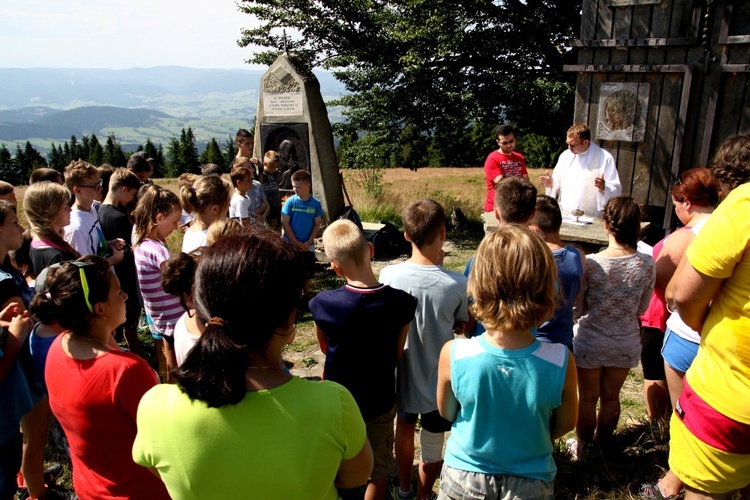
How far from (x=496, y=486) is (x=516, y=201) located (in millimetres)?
1595

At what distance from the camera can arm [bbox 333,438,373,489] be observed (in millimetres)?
1494

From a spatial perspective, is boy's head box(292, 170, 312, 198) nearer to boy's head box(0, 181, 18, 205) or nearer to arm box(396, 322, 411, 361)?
boy's head box(0, 181, 18, 205)

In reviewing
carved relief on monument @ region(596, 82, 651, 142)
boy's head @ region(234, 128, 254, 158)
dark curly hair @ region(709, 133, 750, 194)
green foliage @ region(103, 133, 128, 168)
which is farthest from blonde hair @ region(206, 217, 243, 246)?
green foliage @ region(103, 133, 128, 168)

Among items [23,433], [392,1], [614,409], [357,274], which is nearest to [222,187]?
[357,274]

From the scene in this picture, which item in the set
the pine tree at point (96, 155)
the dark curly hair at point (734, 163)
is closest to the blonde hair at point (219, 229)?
the dark curly hair at point (734, 163)

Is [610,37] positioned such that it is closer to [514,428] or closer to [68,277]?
[514,428]

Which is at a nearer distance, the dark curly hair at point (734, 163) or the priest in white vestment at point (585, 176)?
the dark curly hair at point (734, 163)

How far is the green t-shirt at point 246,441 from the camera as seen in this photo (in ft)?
4.20

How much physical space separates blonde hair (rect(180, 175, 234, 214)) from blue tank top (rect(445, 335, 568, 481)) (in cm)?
243

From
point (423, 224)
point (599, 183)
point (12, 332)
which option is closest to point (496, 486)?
point (423, 224)

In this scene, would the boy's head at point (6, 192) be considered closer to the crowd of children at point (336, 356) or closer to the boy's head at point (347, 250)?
the crowd of children at point (336, 356)

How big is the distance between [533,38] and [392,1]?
324cm

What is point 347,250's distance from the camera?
254 centimetres

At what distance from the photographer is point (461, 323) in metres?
2.85
